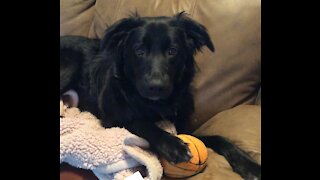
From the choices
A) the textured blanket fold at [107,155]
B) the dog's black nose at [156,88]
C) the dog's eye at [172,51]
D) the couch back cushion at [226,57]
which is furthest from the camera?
the couch back cushion at [226,57]

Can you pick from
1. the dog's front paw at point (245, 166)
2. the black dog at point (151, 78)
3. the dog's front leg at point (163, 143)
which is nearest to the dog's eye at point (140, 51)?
the black dog at point (151, 78)

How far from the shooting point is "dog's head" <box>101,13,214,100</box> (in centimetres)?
142

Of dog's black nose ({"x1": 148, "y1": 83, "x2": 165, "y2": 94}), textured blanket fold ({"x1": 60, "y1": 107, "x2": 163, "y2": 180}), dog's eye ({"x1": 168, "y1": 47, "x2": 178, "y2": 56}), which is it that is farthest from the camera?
dog's eye ({"x1": 168, "y1": 47, "x2": 178, "y2": 56})

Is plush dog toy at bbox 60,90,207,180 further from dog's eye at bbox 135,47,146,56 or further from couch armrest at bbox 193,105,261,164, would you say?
dog's eye at bbox 135,47,146,56

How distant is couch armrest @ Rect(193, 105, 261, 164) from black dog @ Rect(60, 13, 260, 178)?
0.05 metres

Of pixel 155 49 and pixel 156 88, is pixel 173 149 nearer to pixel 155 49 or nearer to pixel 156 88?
pixel 156 88

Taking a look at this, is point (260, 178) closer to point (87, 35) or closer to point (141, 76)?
point (141, 76)

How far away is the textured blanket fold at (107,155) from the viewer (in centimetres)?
119

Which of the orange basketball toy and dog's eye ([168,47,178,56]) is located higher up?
dog's eye ([168,47,178,56])

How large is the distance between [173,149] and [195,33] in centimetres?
54

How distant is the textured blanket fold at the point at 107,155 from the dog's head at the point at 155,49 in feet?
0.86

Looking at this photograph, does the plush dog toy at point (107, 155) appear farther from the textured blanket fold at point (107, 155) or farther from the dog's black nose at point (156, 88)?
the dog's black nose at point (156, 88)

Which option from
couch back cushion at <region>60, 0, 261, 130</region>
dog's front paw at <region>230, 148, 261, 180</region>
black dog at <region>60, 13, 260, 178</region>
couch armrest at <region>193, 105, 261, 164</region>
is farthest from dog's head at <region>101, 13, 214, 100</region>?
dog's front paw at <region>230, 148, 261, 180</region>

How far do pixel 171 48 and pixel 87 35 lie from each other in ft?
2.30
